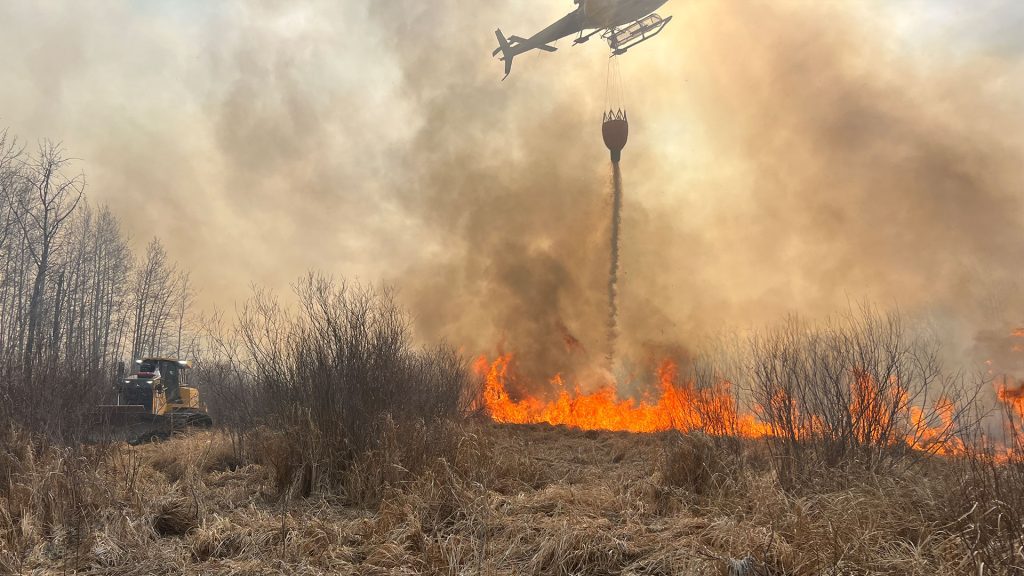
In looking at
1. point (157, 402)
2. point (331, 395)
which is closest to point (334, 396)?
point (331, 395)

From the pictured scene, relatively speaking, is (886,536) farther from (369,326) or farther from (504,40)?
(504,40)

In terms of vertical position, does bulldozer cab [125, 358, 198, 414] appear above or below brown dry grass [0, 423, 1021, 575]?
above

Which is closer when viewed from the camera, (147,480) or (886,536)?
(886,536)

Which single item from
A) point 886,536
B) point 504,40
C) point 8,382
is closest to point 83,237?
point 504,40

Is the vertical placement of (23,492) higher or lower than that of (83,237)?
lower

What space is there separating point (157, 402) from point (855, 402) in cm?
2157

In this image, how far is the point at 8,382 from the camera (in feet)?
27.2

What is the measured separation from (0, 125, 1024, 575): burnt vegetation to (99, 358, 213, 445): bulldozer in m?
6.21

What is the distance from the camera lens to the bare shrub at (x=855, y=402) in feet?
23.5

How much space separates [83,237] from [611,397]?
32.2m

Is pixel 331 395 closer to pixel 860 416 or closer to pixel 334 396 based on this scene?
pixel 334 396

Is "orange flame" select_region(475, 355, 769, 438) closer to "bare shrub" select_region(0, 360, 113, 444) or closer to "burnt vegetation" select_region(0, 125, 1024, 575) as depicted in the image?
"burnt vegetation" select_region(0, 125, 1024, 575)

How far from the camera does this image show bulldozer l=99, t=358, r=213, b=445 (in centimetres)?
1608

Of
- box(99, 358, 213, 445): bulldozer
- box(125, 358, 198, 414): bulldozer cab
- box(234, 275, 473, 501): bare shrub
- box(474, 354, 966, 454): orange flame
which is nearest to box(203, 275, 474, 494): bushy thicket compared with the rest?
box(234, 275, 473, 501): bare shrub
